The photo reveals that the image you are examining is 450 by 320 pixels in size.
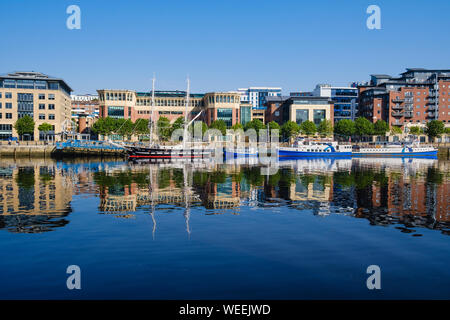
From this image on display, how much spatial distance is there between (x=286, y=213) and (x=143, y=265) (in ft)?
42.7

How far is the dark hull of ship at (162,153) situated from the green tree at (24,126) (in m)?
47.2

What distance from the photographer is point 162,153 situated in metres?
91.4

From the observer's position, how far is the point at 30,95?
436 ft

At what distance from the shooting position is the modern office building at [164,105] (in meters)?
154

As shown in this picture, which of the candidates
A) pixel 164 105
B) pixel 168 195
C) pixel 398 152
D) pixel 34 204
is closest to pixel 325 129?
pixel 398 152

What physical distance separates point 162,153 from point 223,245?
2949 inches

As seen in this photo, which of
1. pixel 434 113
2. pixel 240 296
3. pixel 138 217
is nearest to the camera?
pixel 240 296

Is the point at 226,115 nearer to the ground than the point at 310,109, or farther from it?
nearer to the ground

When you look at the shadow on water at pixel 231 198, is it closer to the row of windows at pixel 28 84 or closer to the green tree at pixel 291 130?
the green tree at pixel 291 130

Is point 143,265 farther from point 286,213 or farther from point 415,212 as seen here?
point 415,212

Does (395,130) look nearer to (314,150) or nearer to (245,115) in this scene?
(314,150)

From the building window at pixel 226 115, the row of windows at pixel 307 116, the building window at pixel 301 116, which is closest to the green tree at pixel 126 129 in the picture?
the building window at pixel 226 115

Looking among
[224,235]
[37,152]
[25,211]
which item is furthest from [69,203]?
[37,152]

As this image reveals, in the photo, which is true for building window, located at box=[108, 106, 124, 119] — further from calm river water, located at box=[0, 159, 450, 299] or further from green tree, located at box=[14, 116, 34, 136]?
calm river water, located at box=[0, 159, 450, 299]
